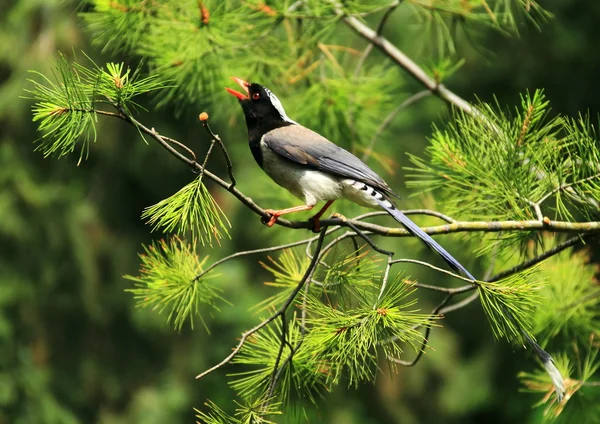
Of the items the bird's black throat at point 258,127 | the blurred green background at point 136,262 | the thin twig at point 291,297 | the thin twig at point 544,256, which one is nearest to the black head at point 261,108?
the bird's black throat at point 258,127

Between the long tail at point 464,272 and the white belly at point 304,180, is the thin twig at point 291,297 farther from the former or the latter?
the white belly at point 304,180

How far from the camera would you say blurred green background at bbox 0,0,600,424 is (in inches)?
188

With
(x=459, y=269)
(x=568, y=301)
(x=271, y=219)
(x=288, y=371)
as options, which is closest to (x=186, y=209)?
(x=271, y=219)

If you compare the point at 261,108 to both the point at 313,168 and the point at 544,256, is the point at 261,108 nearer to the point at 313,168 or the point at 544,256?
the point at 313,168

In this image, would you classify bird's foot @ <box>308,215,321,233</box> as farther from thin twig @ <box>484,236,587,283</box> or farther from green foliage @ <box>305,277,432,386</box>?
thin twig @ <box>484,236,587,283</box>

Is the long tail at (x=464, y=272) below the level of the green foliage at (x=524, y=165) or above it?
below

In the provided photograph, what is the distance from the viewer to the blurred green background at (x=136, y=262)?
15.7 feet

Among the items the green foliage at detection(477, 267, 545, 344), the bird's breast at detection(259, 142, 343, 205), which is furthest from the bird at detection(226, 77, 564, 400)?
the green foliage at detection(477, 267, 545, 344)

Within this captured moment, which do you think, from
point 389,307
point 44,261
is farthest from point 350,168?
point 44,261

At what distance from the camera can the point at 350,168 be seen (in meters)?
2.74

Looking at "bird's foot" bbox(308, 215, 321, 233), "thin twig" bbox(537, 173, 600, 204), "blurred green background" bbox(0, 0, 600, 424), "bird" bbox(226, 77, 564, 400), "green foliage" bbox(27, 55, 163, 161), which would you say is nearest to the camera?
"green foliage" bbox(27, 55, 163, 161)

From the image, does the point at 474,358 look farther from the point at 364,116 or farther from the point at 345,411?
the point at 364,116

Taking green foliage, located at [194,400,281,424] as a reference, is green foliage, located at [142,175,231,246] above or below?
above

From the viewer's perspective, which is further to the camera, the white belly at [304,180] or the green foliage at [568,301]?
the green foliage at [568,301]
